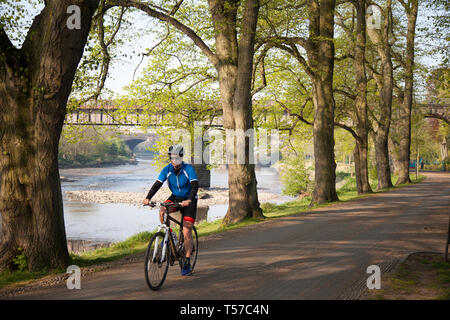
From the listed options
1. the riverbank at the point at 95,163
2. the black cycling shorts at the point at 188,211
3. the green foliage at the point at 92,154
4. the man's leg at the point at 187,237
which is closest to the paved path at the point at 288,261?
the man's leg at the point at 187,237

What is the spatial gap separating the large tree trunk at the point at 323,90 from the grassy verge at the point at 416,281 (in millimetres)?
12020

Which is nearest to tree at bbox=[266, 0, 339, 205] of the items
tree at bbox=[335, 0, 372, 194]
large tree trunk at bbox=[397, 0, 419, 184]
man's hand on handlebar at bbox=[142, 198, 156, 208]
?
tree at bbox=[335, 0, 372, 194]

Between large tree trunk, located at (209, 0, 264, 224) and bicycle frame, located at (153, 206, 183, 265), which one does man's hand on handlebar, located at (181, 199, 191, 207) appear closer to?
bicycle frame, located at (153, 206, 183, 265)

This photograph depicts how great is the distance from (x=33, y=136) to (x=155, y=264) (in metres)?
3.81

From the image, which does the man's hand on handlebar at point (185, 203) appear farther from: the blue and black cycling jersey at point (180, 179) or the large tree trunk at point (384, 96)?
the large tree trunk at point (384, 96)

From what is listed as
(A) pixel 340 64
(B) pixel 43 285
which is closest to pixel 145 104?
(A) pixel 340 64

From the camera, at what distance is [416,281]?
7070mm

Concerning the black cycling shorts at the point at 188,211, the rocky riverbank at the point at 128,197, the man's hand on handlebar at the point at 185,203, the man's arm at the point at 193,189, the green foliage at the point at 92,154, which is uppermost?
the green foliage at the point at 92,154

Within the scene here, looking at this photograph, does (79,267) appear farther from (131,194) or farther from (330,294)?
(131,194)

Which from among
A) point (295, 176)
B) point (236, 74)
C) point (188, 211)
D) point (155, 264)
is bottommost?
point (295, 176)

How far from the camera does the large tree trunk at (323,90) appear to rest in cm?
2038

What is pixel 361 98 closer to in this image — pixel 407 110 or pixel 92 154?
pixel 407 110

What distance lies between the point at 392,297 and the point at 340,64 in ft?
76.8

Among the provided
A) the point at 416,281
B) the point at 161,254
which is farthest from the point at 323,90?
the point at 161,254
